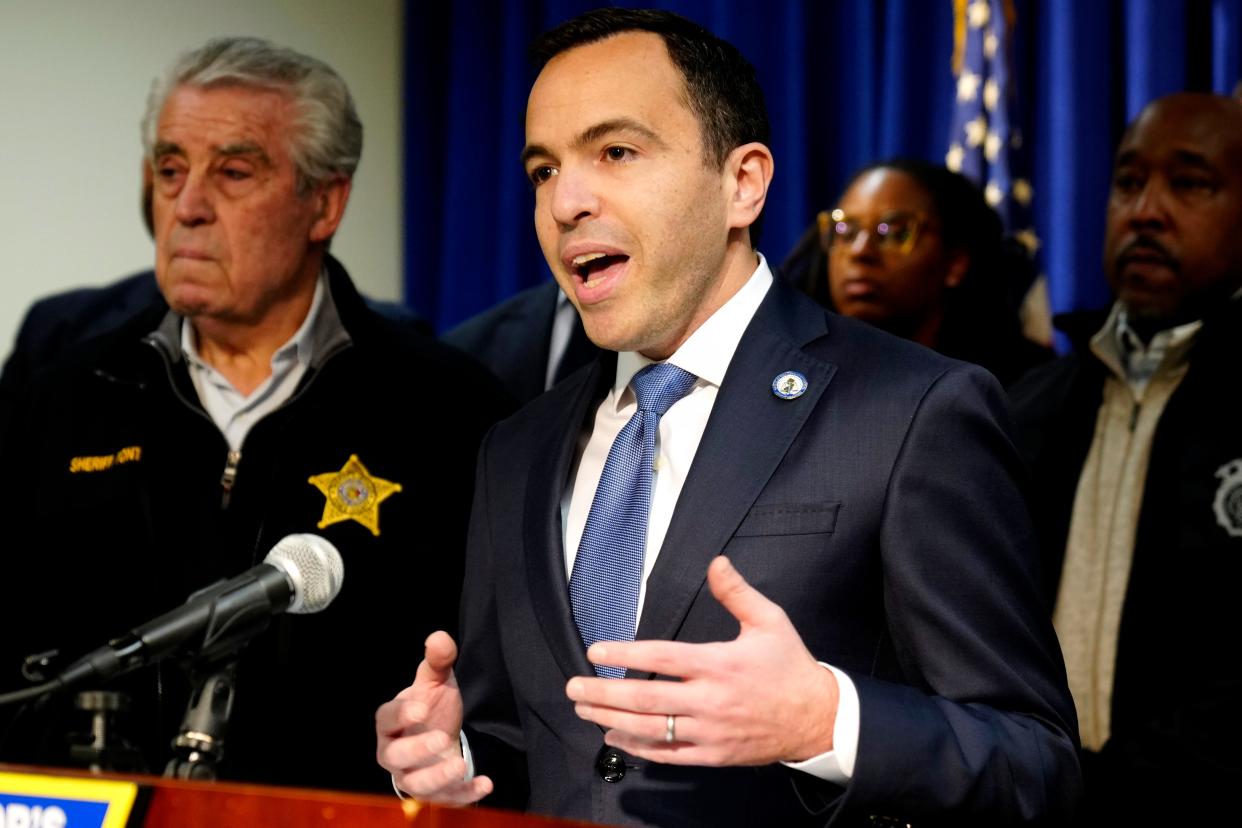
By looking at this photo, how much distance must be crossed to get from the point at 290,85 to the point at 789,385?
1.30 meters

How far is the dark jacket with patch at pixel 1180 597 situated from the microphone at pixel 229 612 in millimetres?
1343

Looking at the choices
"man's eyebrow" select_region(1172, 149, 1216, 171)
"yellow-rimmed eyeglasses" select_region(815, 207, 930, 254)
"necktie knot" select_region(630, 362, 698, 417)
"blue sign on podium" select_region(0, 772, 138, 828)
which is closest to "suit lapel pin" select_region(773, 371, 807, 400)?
"necktie knot" select_region(630, 362, 698, 417)

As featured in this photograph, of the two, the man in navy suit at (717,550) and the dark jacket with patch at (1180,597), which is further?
the dark jacket with patch at (1180,597)

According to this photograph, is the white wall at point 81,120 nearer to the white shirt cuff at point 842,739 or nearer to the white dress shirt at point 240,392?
the white dress shirt at point 240,392

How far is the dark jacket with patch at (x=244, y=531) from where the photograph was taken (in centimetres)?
242

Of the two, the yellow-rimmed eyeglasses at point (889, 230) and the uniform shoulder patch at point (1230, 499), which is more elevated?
the yellow-rimmed eyeglasses at point (889, 230)

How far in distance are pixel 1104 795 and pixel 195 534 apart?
1495 mm

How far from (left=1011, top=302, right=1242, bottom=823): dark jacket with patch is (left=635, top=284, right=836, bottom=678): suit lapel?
3.46 feet

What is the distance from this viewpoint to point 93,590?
249 cm

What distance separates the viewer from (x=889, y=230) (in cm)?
346

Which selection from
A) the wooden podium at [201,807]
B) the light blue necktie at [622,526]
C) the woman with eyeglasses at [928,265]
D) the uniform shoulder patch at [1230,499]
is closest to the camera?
the wooden podium at [201,807]

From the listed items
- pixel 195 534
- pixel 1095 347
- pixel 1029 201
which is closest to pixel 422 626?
pixel 195 534

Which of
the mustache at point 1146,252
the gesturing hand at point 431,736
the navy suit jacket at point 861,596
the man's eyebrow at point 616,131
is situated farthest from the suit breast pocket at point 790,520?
the mustache at point 1146,252

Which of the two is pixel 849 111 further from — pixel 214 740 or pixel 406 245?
pixel 214 740
